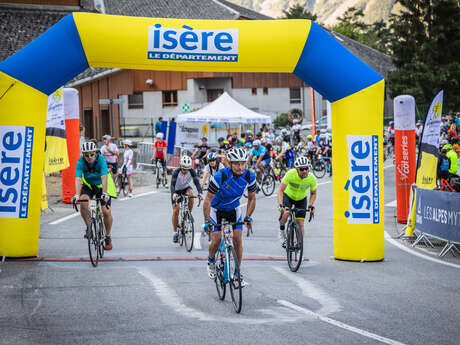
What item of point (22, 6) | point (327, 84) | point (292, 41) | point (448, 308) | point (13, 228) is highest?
point (22, 6)

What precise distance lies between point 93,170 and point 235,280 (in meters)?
4.47

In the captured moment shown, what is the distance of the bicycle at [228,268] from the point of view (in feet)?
24.3

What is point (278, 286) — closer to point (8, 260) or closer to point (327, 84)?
point (327, 84)

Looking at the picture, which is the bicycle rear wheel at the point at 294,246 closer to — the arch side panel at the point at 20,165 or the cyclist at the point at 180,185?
the cyclist at the point at 180,185

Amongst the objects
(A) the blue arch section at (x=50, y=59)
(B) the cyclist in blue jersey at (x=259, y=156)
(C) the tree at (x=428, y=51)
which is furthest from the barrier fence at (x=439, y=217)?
(C) the tree at (x=428, y=51)

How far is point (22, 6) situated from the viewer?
109ft

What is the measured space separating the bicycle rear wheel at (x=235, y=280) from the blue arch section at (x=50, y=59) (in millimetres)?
4883

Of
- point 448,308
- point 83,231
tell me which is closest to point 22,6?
point 83,231

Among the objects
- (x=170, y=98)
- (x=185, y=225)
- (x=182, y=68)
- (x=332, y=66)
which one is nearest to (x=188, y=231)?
(x=185, y=225)

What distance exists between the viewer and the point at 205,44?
10859 mm

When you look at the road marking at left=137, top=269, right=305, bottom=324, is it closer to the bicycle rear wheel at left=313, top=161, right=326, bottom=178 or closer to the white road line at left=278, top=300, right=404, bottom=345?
the white road line at left=278, top=300, right=404, bottom=345

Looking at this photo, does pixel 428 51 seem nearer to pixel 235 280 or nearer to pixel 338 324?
pixel 235 280

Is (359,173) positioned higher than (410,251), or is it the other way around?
(359,173)

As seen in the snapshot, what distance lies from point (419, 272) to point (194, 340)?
17.5 feet
